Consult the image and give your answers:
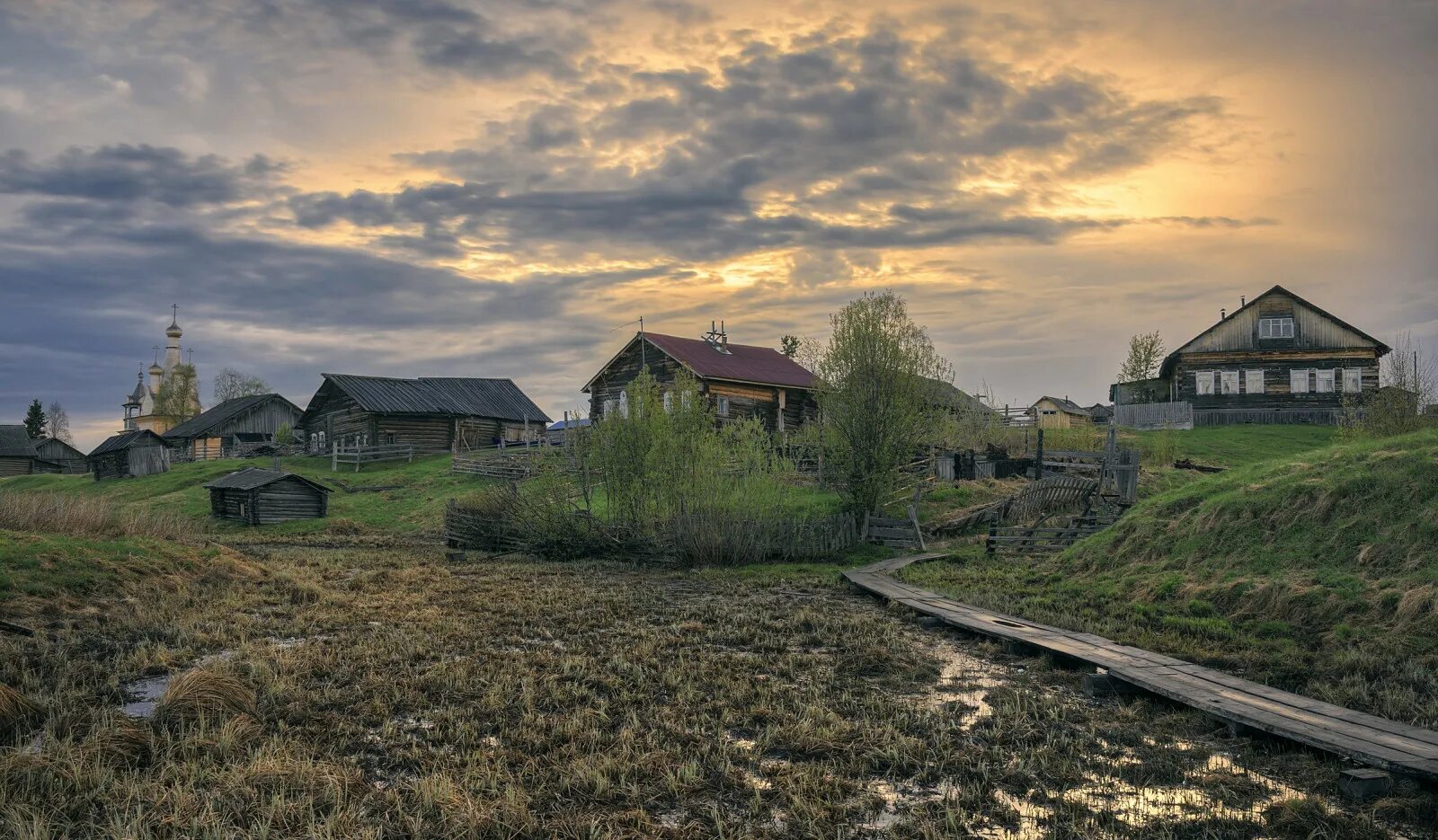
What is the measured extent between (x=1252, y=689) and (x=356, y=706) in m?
9.14

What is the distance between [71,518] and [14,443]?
68997 mm

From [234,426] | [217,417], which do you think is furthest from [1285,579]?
[217,417]

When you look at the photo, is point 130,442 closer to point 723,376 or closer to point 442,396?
point 442,396

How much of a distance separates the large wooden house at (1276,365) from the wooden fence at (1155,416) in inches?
91.1

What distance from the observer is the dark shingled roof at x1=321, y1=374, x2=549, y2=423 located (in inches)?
2212

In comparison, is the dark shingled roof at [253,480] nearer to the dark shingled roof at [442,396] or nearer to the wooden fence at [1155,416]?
the dark shingled roof at [442,396]

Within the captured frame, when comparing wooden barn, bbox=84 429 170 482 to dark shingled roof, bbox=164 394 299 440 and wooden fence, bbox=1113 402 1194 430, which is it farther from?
wooden fence, bbox=1113 402 1194 430

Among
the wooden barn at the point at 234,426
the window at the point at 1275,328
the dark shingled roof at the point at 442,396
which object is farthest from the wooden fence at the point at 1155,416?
the wooden barn at the point at 234,426

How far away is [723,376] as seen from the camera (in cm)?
4553

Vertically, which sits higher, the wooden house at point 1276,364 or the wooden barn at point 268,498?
the wooden house at point 1276,364

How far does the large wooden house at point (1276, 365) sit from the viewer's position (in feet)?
163

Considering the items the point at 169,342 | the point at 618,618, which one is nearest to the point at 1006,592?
Answer: the point at 618,618

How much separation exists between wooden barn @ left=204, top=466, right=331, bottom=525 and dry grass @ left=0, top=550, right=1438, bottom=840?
88.4 ft

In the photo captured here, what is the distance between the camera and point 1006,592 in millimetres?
17125
